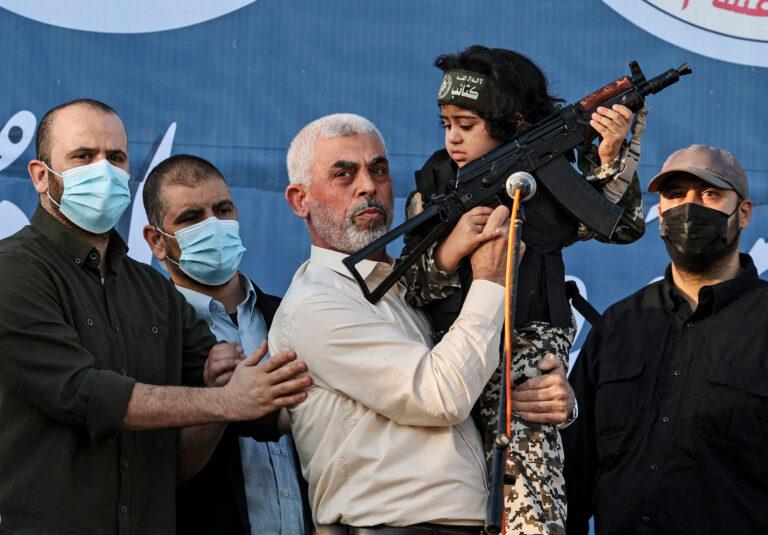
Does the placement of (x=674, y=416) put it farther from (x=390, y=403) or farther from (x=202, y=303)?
(x=202, y=303)

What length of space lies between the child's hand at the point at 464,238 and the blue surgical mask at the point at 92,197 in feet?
3.32

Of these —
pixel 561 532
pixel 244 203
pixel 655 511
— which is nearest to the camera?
pixel 561 532

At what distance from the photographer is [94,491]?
9.98 ft

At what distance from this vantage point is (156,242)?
164 inches

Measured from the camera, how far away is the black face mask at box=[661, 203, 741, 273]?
4117 mm

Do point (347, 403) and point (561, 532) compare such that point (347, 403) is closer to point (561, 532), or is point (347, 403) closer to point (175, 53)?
point (561, 532)

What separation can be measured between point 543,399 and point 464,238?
51cm

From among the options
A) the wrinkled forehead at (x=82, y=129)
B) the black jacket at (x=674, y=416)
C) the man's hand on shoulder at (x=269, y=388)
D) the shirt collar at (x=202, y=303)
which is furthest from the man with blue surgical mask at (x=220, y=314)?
the black jacket at (x=674, y=416)

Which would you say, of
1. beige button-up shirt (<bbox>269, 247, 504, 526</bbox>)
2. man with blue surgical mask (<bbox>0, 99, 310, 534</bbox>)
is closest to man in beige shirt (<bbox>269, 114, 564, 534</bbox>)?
beige button-up shirt (<bbox>269, 247, 504, 526</bbox>)

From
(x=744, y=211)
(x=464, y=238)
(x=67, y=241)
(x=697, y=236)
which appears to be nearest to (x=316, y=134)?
(x=464, y=238)

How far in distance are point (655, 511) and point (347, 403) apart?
1.42 metres

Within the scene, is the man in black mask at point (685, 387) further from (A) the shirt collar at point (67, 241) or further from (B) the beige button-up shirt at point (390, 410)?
(A) the shirt collar at point (67, 241)

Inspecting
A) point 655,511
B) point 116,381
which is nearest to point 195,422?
point 116,381

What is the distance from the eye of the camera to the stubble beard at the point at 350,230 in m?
3.36
